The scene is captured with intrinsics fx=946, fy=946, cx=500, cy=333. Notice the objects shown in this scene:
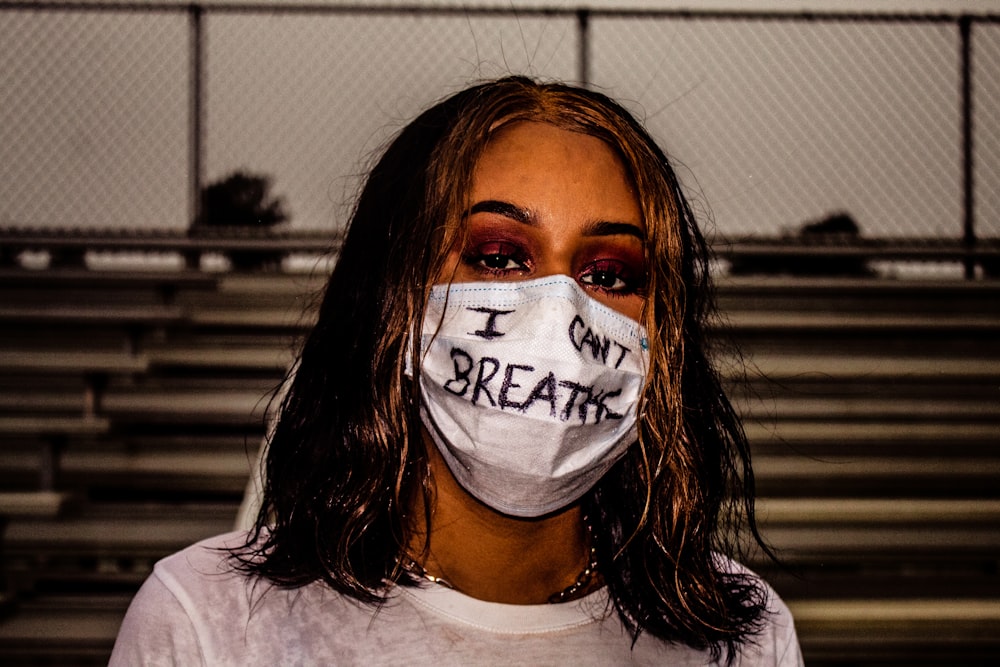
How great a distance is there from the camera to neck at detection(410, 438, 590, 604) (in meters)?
1.06

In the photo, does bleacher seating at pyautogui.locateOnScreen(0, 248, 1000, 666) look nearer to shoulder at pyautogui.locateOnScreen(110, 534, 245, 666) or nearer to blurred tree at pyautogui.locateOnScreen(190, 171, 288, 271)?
blurred tree at pyautogui.locateOnScreen(190, 171, 288, 271)

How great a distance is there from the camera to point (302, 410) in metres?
1.15

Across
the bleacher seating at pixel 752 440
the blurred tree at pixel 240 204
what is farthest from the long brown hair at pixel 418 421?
the blurred tree at pixel 240 204

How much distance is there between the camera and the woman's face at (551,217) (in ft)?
3.51

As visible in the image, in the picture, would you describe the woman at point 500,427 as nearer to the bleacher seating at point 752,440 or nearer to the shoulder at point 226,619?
the shoulder at point 226,619

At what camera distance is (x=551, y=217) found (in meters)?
1.06

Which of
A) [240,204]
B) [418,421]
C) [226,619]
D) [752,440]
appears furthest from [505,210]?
[240,204]

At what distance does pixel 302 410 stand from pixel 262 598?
9.8 inches

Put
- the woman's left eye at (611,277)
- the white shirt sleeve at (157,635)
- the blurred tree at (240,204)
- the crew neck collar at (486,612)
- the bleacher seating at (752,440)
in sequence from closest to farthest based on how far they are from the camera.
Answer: the white shirt sleeve at (157,635), the crew neck collar at (486,612), the woman's left eye at (611,277), the bleacher seating at (752,440), the blurred tree at (240,204)

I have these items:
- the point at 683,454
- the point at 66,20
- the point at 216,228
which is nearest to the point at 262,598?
the point at 683,454

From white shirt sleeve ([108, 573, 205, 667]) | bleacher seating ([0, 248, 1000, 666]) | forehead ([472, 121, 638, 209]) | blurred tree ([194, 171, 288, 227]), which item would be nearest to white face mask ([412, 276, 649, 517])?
forehead ([472, 121, 638, 209])

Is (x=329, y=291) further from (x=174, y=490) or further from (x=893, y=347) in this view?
(x=893, y=347)

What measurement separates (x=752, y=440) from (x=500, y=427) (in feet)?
8.54

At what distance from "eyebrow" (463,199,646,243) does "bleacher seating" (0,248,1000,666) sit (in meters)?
1.31
